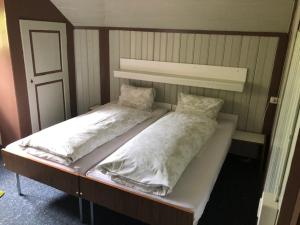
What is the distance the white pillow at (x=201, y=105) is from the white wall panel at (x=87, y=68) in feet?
4.57

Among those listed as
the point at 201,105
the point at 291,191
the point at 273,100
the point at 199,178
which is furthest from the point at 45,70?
the point at 291,191

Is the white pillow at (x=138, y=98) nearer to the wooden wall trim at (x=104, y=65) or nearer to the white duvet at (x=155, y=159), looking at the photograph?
the wooden wall trim at (x=104, y=65)

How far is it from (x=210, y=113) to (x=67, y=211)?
177cm

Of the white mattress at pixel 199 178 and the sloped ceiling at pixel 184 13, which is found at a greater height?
the sloped ceiling at pixel 184 13

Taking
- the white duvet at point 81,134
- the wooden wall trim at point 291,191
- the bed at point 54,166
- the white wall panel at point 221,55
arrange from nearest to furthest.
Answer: the wooden wall trim at point 291,191, the bed at point 54,166, the white duvet at point 81,134, the white wall panel at point 221,55

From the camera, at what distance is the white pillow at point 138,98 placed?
129 inches

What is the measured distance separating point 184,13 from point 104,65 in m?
1.37

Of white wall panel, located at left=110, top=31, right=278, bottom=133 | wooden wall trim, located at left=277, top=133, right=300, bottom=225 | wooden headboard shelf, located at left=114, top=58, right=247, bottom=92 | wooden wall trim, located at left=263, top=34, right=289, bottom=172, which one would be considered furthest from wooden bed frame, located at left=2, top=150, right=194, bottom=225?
white wall panel, located at left=110, top=31, right=278, bottom=133

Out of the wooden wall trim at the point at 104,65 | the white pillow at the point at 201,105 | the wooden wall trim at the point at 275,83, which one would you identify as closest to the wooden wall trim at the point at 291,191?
the wooden wall trim at the point at 275,83

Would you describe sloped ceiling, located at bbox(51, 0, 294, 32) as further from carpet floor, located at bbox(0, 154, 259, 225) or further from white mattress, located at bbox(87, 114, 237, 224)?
carpet floor, located at bbox(0, 154, 259, 225)

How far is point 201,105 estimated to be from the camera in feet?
9.78

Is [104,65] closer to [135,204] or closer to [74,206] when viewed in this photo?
[74,206]

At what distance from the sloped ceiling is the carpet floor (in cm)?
166

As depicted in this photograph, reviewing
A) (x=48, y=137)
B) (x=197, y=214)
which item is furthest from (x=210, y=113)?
(x=48, y=137)
